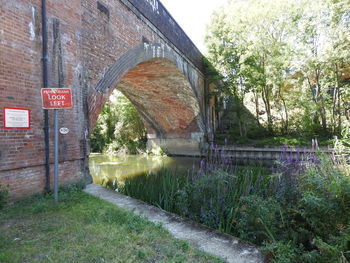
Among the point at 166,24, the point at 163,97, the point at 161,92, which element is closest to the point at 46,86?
the point at 166,24

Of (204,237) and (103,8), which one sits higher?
(103,8)

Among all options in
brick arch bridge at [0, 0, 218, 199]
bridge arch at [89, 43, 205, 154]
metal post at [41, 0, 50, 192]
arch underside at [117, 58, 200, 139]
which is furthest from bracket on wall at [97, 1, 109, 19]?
arch underside at [117, 58, 200, 139]

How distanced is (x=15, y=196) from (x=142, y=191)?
85.3 inches

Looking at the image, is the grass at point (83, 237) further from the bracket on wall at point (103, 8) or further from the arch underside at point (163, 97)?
the arch underside at point (163, 97)

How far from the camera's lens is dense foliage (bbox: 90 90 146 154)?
18953 millimetres

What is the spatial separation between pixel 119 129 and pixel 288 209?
17.7m

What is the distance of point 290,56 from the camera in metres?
10.6

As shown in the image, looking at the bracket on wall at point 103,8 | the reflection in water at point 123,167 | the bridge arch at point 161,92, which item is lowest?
the reflection in water at point 123,167

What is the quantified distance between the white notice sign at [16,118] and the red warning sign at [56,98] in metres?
0.61

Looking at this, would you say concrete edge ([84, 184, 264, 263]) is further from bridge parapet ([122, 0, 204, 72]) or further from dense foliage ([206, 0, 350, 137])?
dense foliage ([206, 0, 350, 137])

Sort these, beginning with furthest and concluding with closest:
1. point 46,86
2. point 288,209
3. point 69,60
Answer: point 69,60 < point 46,86 < point 288,209

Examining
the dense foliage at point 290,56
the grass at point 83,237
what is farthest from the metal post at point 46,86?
the dense foliage at point 290,56

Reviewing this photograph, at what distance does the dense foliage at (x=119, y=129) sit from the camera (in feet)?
62.2

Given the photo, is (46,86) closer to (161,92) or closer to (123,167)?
(123,167)
